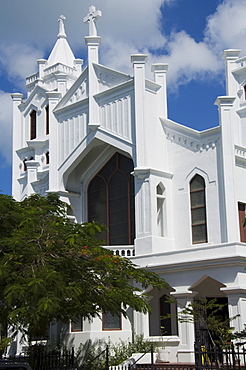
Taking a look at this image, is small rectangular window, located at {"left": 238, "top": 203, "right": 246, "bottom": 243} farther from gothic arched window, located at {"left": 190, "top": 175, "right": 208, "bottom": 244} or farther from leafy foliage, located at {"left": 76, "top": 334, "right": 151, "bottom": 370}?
leafy foliage, located at {"left": 76, "top": 334, "right": 151, "bottom": 370}

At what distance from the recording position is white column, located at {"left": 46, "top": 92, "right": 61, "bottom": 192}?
31.3m

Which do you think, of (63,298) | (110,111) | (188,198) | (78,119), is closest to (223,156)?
(188,198)

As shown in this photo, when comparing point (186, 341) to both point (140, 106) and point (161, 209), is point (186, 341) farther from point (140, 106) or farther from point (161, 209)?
point (140, 106)

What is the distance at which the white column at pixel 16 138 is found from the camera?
1508 inches

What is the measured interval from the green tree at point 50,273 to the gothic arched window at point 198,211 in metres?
7.40

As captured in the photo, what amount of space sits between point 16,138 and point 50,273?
25.1m

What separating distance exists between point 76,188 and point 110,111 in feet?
15.5

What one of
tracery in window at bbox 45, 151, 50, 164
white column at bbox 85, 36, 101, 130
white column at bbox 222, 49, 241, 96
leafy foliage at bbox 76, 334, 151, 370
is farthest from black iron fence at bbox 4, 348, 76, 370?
white column at bbox 222, 49, 241, 96

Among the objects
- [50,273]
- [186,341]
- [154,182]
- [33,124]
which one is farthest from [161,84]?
[50,273]

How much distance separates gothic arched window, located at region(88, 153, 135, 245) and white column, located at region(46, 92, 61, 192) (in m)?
1.94

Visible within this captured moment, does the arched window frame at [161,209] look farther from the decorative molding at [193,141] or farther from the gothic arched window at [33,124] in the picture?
the gothic arched window at [33,124]

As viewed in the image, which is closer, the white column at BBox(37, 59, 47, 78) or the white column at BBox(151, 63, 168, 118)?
the white column at BBox(151, 63, 168, 118)

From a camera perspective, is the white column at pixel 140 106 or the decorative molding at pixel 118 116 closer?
the white column at pixel 140 106

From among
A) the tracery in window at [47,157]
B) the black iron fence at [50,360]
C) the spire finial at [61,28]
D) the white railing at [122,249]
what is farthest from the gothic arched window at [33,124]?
the black iron fence at [50,360]
